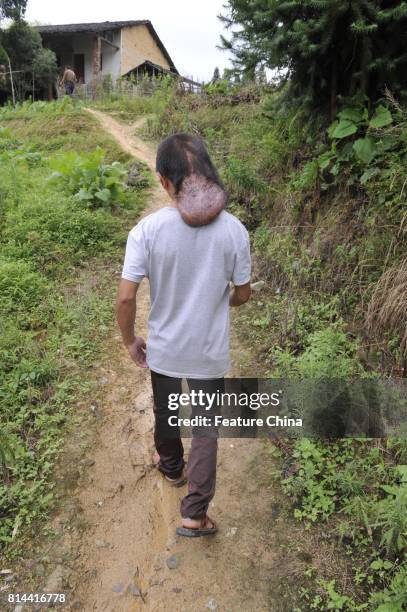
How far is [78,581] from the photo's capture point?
2.35m

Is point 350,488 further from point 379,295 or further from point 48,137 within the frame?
point 48,137

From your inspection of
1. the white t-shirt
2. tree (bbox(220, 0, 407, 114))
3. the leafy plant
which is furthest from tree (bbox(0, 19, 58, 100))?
the white t-shirt

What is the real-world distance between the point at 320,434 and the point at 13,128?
43.9ft

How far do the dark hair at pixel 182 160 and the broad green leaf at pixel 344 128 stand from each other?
2.46 metres

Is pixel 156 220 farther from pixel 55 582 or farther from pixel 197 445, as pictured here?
pixel 55 582

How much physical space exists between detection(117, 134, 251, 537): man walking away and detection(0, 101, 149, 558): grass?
1120 mm

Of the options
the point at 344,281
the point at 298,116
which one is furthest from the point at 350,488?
the point at 298,116

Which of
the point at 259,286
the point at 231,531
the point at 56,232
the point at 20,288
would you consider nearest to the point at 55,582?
the point at 231,531

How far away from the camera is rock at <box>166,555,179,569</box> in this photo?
7.83ft

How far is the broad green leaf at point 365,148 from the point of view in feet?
12.5

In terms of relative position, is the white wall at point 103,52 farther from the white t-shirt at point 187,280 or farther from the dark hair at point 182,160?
the white t-shirt at point 187,280

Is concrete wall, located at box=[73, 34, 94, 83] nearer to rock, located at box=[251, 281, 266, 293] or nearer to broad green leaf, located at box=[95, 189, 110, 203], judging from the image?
broad green leaf, located at box=[95, 189, 110, 203]

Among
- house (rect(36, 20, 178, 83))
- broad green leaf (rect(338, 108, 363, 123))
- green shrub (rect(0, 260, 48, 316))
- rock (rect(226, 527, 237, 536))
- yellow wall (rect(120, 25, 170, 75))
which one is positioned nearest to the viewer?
rock (rect(226, 527, 237, 536))

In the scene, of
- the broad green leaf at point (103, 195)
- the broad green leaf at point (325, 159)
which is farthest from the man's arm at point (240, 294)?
the broad green leaf at point (103, 195)
